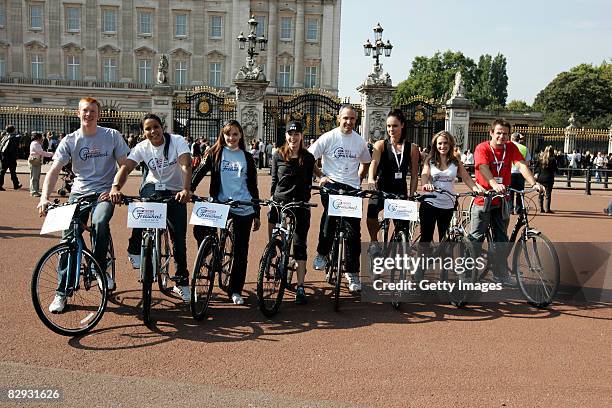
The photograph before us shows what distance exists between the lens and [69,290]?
5.32 meters

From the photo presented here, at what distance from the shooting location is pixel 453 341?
5.09m

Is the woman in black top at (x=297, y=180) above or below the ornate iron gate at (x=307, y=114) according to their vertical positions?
below

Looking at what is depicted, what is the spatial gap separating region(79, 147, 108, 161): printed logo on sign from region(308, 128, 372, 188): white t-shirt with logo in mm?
2267

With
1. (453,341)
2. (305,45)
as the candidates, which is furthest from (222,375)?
(305,45)

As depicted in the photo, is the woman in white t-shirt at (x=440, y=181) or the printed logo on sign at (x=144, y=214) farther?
the woman in white t-shirt at (x=440, y=181)

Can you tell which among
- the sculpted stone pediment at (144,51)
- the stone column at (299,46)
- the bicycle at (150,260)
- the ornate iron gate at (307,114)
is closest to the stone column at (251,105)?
the ornate iron gate at (307,114)

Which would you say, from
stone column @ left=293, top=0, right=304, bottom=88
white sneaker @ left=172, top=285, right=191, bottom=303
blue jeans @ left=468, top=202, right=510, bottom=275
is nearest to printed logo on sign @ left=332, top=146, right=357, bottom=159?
blue jeans @ left=468, top=202, right=510, bottom=275

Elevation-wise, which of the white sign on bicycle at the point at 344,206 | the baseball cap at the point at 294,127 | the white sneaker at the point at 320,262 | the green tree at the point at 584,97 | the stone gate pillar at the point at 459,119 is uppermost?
the green tree at the point at 584,97

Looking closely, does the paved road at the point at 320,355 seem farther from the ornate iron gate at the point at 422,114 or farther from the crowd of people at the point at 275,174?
the ornate iron gate at the point at 422,114

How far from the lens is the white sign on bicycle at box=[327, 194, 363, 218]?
608cm

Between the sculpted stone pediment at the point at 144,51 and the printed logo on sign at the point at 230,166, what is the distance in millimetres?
54026

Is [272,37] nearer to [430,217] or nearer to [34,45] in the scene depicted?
[34,45]

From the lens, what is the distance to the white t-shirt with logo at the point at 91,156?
5770 mm

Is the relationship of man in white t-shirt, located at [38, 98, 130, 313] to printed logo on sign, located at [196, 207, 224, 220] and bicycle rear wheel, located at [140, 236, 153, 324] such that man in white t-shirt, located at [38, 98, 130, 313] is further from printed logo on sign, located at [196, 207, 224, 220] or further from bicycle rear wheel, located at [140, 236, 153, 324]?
printed logo on sign, located at [196, 207, 224, 220]
